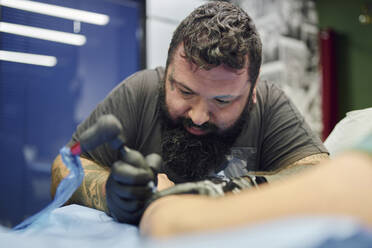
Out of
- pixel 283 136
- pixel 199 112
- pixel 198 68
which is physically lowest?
pixel 283 136

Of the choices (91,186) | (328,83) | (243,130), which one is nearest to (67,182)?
(91,186)

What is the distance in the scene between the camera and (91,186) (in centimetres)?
95

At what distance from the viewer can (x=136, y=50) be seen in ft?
9.30

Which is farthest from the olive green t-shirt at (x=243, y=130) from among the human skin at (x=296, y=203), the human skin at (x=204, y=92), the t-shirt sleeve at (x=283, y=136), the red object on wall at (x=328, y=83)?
the red object on wall at (x=328, y=83)

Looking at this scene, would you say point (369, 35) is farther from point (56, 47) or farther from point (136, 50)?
point (56, 47)

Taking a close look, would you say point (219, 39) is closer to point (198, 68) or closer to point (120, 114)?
point (198, 68)

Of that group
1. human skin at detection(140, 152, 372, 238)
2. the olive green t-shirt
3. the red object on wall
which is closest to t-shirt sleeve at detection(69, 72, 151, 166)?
the olive green t-shirt

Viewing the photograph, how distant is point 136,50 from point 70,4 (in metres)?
0.60

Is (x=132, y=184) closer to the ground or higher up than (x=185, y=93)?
closer to the ground

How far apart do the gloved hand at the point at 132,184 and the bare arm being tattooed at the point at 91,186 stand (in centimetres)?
17

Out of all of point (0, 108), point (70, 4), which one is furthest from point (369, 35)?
point (0, 108)

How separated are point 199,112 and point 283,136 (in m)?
0.33

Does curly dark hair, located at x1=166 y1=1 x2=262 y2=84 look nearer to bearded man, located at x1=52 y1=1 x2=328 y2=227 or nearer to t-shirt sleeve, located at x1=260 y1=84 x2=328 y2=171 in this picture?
bearded man, located at x1=52 y1=1 x2=328 y2=227

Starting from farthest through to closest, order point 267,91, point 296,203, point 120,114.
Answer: point 267,91 < point 120,114 < point 296,203
